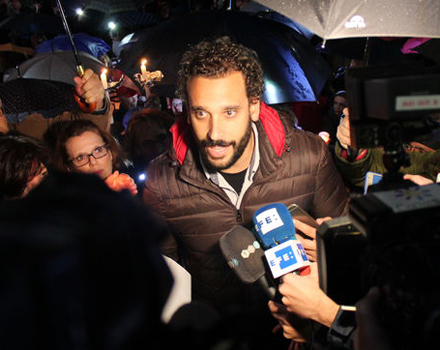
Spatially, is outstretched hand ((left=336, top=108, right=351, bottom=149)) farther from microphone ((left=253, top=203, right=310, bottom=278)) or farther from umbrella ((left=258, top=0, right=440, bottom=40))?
microphone ((left=253, top=203, right=310, bottom=278))

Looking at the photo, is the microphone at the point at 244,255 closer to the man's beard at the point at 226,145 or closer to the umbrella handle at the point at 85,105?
the man's beard at the point at 226,145

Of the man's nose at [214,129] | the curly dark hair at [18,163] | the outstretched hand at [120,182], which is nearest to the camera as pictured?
the curly dark hair at [18,163]

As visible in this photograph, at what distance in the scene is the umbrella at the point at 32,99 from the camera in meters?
3.62

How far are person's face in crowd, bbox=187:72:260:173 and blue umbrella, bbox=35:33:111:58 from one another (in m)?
5.81

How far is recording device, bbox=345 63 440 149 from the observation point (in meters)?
0.90

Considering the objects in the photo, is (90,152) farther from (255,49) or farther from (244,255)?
(255,49)

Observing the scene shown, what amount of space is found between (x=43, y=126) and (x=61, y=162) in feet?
2.08

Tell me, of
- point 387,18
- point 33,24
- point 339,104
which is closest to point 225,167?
point 387,18

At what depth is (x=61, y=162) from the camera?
2.55 metres

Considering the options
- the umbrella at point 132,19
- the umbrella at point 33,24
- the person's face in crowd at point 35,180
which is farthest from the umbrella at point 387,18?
the umbrella at point 132,19

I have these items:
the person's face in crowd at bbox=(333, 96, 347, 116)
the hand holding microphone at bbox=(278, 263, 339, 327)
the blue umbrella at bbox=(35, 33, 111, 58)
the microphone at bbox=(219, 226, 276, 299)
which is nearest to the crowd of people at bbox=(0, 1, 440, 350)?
the hand holding microphone at bbox=(278, 263, 339, 327)

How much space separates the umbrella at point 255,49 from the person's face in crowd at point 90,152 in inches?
44.8

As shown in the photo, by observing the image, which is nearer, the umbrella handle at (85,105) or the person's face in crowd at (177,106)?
the umbrella handle at (85,105)

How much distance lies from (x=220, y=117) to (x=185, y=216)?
667 millimetres
